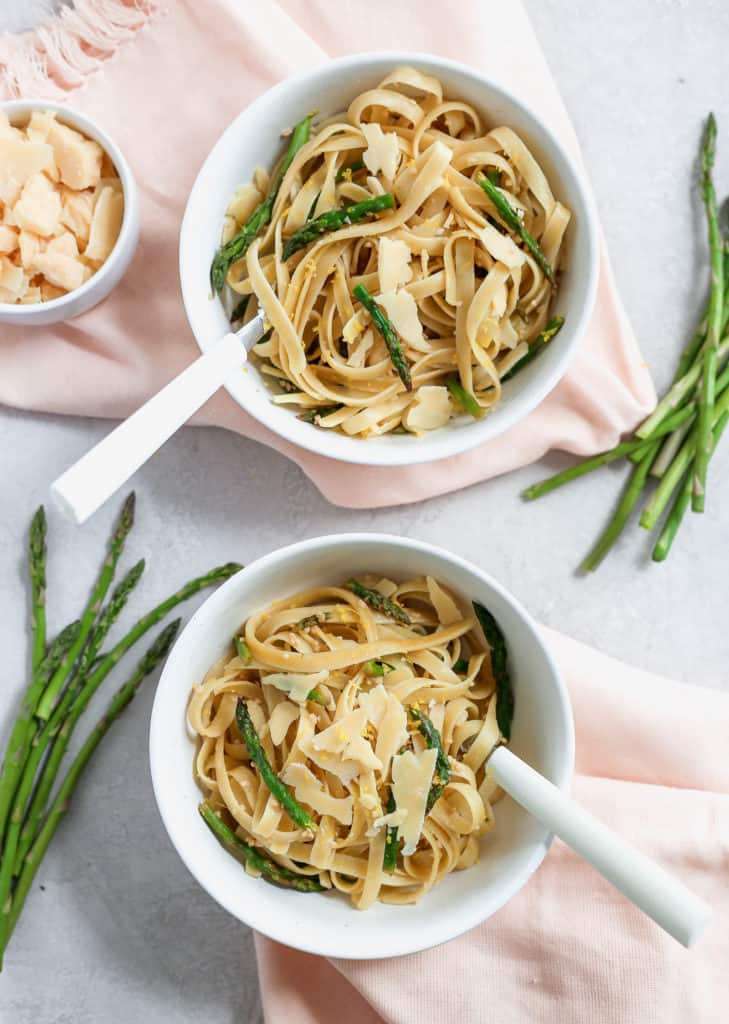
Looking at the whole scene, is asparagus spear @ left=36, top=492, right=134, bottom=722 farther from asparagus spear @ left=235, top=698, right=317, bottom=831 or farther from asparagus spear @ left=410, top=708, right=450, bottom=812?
asparagus spear @ left=410, top=708, right=450, bottom=812

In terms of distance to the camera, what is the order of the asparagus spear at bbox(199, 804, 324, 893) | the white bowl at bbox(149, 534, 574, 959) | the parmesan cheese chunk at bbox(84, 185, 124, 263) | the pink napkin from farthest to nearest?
the pink napkin < the parmesan cheese chunk at bbox(84, 185, 124, 263) < the asparagus spear at bbox(199, 804, 324, 893) < the white bowl at bbox(149, 534, 574, 959)

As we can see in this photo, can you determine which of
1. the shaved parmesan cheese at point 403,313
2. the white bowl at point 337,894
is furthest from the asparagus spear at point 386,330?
the white bowl at point 337,894

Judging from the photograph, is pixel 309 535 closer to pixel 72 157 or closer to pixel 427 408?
pixel 427 408

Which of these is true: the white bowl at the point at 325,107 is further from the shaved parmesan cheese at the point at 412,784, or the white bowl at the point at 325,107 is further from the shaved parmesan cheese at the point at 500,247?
the shaved parmesan cheese at the point at 412,784

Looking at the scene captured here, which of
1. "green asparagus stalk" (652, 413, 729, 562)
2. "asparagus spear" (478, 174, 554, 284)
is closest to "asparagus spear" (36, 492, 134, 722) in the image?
"asparagus spear" (478, 174, 554, 284)

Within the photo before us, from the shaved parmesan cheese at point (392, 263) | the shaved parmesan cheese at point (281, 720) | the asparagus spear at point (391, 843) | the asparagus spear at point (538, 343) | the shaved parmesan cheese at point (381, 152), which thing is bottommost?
the asparagus spear at point (391, 843)
